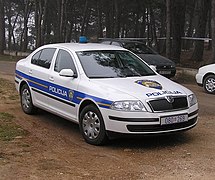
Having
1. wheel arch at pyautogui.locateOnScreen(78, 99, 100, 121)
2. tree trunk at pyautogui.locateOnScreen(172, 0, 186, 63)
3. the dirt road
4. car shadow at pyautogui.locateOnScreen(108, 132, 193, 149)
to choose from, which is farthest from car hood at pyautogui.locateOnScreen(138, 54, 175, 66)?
wheel arch at pyautogui.locateOnScreen(78, 99, 100, 121)

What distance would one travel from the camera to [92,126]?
6.60m

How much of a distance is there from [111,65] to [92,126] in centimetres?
139

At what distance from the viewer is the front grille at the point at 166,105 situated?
243 inches

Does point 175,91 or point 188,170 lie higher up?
point 175,91

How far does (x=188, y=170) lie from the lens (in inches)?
209

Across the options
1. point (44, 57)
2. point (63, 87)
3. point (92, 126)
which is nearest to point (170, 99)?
point (92, 126)

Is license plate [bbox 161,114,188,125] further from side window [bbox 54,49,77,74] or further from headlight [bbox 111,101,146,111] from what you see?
side window [bbox 54,49,77,74]

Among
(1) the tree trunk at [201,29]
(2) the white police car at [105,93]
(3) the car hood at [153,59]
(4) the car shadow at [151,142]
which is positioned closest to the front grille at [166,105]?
(2) the white police car at [105,93]

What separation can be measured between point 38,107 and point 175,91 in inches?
125

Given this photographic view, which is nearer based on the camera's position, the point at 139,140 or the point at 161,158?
the point at 161,158

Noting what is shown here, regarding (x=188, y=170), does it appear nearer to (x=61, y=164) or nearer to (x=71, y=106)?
(x=61, y=164)

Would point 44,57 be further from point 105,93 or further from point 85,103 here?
point 105,93

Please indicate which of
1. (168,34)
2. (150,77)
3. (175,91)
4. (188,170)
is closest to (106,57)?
(150,77)

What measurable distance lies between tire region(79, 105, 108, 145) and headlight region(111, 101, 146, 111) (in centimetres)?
37
